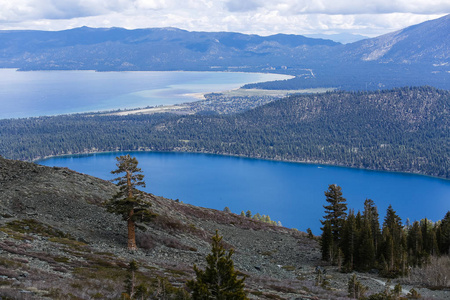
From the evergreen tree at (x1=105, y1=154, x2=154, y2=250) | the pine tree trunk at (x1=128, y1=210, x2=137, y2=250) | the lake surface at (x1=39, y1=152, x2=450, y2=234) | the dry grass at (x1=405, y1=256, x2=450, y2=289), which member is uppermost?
the evergreen tree at (x1=105, y1=154, x2=154, y2=250)

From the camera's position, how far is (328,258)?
174ft

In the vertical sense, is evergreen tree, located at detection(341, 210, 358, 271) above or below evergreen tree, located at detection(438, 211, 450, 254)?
above

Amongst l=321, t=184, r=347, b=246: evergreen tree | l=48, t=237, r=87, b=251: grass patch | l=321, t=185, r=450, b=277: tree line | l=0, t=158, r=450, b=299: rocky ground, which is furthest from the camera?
l=321, t=184, r=347, b=246: evergreen tree

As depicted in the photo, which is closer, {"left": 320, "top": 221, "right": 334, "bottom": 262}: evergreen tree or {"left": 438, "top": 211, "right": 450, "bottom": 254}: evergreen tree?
{"left": 320, "top": 221, "right": 334, "bottom": 262}: evergreen tree

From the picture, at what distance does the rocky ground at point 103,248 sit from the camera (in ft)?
87.3

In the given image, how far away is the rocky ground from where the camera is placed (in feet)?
87.3

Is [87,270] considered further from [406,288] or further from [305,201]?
[305,201]

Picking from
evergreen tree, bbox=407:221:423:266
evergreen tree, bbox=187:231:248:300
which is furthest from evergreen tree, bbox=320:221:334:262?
evergreen tree, bbox=187:231:248:300

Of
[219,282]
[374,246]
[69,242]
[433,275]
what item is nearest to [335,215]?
[374,246]

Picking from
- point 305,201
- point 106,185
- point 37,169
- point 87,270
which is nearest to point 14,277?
point 87,270

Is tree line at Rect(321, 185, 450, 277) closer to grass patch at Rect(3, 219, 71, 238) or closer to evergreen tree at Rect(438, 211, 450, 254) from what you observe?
evergreen tree at Rect(438, 211, 450, 254)

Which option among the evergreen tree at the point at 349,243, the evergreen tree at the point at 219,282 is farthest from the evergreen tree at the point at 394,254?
the evergreen tree at the point at 219,282

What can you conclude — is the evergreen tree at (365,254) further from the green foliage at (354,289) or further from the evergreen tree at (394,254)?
the green foliage at (354,289)

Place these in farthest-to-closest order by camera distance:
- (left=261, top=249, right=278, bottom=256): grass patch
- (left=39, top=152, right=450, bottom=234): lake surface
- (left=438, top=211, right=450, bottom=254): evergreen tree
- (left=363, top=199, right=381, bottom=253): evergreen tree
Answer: (left=39, top=152, right=450, bottom=234): lake surface < (left=438, top=211, right=450, bottom=254): evergreen tree < (left=363, top=199, right=381, bottom=253): evergreen tree < (left=261, top=249, right=278, bottom=256): grass patch
